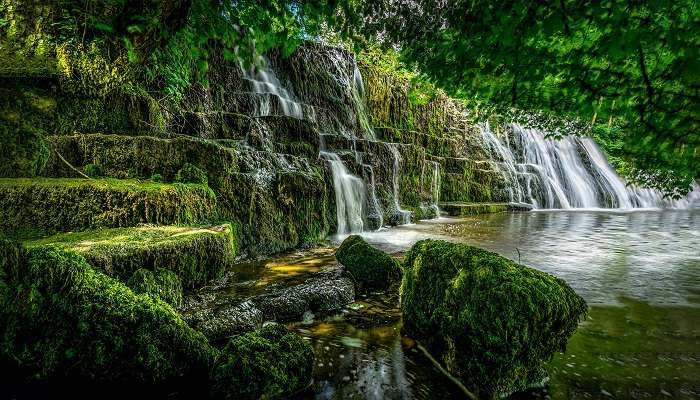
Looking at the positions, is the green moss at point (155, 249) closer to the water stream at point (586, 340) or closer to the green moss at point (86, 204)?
the green moss at point (86, 204)

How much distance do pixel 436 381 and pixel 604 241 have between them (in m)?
10.5

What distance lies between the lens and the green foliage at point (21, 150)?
4938 millimetres

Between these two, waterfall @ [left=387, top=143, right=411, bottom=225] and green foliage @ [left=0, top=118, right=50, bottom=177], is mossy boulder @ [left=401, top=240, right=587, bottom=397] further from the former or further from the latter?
waterfall @ [left=387, top=143, right=411, bottom=225]

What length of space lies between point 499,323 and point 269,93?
13.9m

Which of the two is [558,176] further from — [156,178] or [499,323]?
[499,323]

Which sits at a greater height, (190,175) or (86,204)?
(190,175)

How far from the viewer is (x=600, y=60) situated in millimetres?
2281

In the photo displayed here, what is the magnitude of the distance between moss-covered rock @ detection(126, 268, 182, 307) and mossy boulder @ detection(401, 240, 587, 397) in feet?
8.86

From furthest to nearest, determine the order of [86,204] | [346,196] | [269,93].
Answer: [269,93] → [346,196] → [86,204]

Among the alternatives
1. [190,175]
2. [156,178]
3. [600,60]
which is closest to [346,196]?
[190,175]

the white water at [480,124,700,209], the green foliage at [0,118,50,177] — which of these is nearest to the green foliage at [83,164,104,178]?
the green foliage at [0,118,50,177]

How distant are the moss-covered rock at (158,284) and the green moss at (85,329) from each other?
2.11 ft

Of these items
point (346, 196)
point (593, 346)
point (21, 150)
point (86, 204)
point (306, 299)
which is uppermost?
point (21, 150)

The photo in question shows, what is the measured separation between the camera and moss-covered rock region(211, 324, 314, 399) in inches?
93.4
